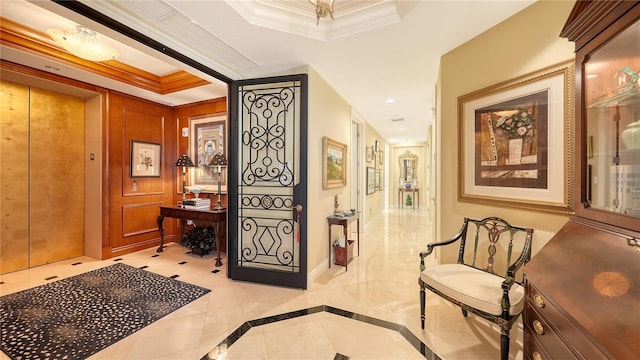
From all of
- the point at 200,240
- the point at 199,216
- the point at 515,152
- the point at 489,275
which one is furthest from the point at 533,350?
the point at 200,240

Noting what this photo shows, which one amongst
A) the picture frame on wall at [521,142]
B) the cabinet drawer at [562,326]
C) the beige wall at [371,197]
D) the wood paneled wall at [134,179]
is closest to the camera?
the cabinet drawer at [562,326]

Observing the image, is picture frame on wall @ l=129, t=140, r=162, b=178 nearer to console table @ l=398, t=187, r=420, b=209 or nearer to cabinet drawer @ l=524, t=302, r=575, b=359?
cabinet drawer @ l=524, t=302, r=575, b=359

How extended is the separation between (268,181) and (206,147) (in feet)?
7.02

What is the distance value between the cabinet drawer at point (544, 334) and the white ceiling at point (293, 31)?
2095mm

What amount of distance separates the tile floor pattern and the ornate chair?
0.88ft

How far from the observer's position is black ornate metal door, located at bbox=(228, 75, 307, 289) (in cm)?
285

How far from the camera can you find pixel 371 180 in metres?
6.62

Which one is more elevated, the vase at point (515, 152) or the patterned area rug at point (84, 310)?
the vase at point (515, 152)

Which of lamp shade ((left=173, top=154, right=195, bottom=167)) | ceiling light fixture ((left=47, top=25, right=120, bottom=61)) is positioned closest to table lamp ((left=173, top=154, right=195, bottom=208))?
lamp shade ((left=173, top=154, right=195, bottom=167))

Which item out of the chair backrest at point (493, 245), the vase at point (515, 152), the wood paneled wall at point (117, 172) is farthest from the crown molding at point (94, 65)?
the chair backrest at point (493, 245)

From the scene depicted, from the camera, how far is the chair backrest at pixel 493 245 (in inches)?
77.6

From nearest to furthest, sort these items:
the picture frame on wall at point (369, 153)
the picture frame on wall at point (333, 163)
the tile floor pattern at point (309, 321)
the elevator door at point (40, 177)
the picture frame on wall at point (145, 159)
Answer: the tile floor pattern at point (309, 321)
the elevator door at point (40, 177)
the picture frame on wall at point (333, 163)
the picture frame on wall at point (145, 159)
the picture frame on wall at point (369, 153)

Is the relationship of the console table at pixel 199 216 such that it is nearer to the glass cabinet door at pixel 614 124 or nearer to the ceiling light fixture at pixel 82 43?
the ceiling light fixture at pixel 82 43

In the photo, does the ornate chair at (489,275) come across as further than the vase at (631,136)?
Yes
